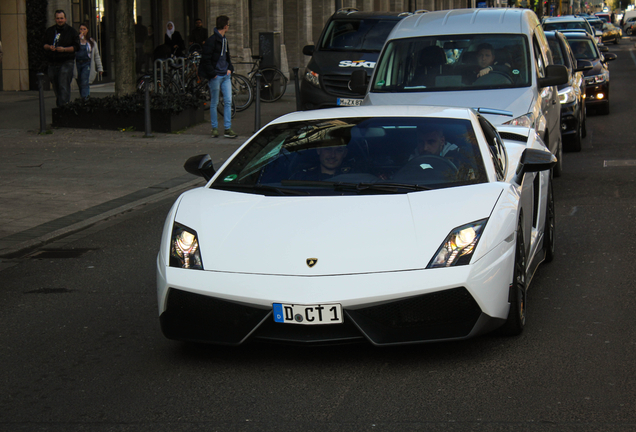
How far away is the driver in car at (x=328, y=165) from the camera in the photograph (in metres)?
5.63

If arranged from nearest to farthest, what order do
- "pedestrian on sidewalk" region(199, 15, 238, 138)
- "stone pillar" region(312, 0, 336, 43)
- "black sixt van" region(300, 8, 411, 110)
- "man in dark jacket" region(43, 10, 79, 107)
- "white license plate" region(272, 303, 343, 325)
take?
1. "white license plate" region(272, 303, 343, 325)
2. "pedestrian on sidewalk" region(199, 15, 238, 138)
3. "black sixt van" region(300, 8, 411, 110)
4. "man in dark jacket" region(43, 10, 79, 107)
5. "stone pillar" region(312, 0, 336, 43)

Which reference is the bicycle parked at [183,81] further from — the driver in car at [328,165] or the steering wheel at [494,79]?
the driver in car at [328,165]

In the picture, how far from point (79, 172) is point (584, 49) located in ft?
43.5

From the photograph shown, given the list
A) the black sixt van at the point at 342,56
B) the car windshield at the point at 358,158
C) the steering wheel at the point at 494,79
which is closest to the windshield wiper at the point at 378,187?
the car windshield at the point at 358,158

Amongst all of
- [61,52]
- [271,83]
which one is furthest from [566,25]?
[61,52]

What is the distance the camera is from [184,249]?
5.00 m

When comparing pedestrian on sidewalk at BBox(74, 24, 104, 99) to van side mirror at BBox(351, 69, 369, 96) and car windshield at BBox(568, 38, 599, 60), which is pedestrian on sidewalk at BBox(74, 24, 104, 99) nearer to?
van side mirror at BBox(351, 69, 369, 96)

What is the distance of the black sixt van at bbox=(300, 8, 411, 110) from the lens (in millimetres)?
17031

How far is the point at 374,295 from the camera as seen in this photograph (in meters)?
4.55

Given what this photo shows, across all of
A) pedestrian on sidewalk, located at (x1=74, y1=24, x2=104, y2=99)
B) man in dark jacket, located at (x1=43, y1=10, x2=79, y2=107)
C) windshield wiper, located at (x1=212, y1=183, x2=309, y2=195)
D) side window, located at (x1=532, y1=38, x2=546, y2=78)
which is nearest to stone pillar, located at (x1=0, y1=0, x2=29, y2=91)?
pedestrian on sidewalk, located at (x1=74, y1=24, x2=104, y2=99)

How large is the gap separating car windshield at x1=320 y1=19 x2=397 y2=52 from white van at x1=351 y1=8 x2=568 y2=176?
6713mm

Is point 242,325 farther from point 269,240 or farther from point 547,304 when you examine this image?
point 547,304

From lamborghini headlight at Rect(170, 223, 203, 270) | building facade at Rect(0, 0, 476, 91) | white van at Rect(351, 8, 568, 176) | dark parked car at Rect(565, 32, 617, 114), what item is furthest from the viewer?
building facade at Rect(0, 0, 476, 91)

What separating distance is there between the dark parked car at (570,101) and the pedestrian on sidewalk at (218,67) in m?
5.38
